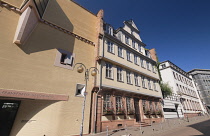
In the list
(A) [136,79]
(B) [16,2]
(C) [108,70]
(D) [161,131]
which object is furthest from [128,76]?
(B) [16,2]

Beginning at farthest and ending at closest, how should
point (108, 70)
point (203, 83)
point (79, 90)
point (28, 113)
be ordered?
1. point (203, 83)
2. point (108, 70)
3. point (79, 90)
4. point (28, 113)

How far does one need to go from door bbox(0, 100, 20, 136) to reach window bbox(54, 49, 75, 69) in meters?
4.55

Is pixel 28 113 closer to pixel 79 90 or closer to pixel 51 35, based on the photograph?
pixel 79 90

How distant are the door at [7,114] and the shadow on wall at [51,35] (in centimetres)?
432

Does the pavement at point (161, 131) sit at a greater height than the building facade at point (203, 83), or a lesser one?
lesser

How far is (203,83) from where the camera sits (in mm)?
50531

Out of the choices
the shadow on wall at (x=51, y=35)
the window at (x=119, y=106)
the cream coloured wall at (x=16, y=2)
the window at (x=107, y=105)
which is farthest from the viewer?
the window at (x=119, y=106)

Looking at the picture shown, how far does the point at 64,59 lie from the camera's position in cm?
1038

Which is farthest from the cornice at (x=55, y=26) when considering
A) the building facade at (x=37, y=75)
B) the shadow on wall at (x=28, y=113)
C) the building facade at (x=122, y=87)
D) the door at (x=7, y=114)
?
the door at (x=7, y=114)

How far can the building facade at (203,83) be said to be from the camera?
48269 millimetres

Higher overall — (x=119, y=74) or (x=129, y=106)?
(x=119, y=74)

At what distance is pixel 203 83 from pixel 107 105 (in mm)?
62739

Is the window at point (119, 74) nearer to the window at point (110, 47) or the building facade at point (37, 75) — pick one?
the window at point (110, 47)

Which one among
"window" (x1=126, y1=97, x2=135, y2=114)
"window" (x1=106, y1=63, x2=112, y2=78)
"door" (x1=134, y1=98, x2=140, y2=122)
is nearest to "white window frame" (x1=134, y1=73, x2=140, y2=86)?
"door" (x1=134, y1=98, x2=140, y2=122)
